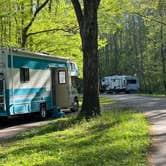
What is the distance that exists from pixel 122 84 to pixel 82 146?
198 ft

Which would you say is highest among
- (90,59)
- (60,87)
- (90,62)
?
(90,59)

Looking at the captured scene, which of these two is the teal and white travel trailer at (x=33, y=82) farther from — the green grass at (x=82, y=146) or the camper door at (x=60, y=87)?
the green grass at (x=82, y=146)

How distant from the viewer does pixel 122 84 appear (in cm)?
7219

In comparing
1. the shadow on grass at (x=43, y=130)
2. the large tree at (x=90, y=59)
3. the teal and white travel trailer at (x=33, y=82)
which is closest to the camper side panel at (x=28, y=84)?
the teal and white travel trailer at (x=33, y=82)

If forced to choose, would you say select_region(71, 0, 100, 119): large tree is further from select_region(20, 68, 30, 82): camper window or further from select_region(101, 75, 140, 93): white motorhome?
select_region(101, 75, 140, 93): white motorhome

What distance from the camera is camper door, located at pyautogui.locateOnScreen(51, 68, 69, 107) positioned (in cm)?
2537

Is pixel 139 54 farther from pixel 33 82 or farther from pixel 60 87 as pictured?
pixel 33 82

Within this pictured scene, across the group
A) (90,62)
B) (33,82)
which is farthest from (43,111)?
(90,62)

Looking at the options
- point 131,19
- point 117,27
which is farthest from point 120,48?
point 117,27

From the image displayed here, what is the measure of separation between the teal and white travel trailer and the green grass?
371 centimetres

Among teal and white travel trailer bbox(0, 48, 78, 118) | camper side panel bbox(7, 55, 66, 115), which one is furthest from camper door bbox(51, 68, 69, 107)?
camper side panel bbox(7, 55, 66, 115)

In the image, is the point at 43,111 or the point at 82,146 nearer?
the point at 82,146

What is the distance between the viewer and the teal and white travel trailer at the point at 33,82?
784 inches

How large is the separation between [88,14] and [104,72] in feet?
262
